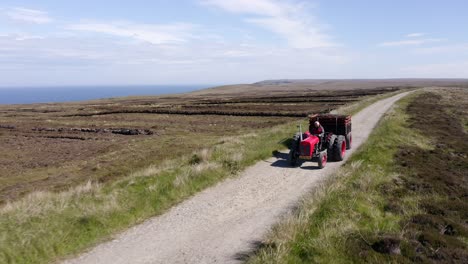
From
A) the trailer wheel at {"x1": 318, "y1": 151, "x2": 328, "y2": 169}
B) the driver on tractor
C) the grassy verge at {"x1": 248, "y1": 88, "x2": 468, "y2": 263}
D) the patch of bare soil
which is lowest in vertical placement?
the patch of bare soil

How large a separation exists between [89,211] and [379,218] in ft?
25.6

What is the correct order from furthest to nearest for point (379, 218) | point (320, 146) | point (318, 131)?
point (318, 131)
point (320, 146)
point (379, 218)

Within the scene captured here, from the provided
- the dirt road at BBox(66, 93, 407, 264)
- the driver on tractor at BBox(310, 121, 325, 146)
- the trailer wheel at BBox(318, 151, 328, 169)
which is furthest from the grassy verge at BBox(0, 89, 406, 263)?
the driver on tractor at BBox(310, 121, 325, 146)

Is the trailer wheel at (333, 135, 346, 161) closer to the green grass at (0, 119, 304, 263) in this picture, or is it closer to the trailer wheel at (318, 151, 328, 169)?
the trailer wheel at (318, 151, 328, 169)

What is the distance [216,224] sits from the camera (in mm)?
10078

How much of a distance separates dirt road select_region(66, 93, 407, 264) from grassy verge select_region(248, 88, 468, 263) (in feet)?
2.64

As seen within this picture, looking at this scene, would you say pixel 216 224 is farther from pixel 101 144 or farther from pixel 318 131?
pixel 101 144

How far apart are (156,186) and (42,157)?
20112 mm

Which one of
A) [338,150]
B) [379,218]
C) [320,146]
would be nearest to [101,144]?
[320,146]

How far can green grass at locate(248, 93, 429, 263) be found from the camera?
8.04m

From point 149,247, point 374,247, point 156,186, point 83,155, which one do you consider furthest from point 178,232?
point 83,155

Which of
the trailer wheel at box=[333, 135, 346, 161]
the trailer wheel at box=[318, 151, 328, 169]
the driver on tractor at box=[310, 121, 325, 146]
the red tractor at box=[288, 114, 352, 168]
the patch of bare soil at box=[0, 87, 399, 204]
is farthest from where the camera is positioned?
the patch of bare soil at box=[0, 87, 399, 204]

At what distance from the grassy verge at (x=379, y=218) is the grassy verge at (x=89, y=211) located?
388cm

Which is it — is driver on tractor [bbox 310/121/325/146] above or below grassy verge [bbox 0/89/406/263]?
above
